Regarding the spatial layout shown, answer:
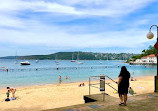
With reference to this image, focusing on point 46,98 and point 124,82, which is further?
point 46,98

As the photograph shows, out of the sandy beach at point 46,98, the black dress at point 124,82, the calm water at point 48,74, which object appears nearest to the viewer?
the black dress at point 124,82

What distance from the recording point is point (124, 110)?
518 centimetres

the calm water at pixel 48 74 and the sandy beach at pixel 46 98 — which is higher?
the sandy beach at pixel 46 98

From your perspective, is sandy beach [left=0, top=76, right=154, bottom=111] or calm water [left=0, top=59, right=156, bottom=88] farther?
calm water [left=0, top=59, right=156, bottom=88]

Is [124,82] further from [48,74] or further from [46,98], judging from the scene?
[48,74]

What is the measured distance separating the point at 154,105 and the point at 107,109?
72.8 inches

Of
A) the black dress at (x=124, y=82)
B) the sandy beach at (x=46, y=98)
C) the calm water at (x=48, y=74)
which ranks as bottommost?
the calm water at (x=48, y=74)

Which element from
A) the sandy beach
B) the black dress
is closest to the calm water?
the sandy beach

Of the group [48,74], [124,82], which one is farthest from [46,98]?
[48,74]

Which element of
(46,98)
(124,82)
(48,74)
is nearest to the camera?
(124,82)

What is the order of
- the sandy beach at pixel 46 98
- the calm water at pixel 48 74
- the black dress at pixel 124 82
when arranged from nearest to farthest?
the black dress at pixel 124 82 → the sandy beach at pixel 46 98 → the calm water at pixel 48 74

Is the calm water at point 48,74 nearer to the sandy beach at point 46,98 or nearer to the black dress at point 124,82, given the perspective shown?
the sandy beach at point 46,98

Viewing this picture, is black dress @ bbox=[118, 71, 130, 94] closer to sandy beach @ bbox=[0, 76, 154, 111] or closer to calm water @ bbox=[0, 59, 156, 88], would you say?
sandy beach @ bbox=[0, 76, 154, 111]

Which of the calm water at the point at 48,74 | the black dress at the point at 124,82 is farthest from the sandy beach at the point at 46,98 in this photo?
the calm water at the point at 48,74
